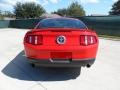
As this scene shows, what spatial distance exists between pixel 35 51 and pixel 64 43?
659 mm

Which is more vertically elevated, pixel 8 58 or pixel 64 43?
pixel 64 43

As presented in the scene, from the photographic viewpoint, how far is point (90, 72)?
5.79 m

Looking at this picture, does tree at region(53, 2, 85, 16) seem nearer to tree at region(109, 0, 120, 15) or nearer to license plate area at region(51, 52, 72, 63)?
tree at region(109, 0, 120, 15)

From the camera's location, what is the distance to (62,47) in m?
4.84

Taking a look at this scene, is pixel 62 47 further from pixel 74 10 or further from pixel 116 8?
pixel 74 10

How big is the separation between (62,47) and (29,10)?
70.4 metres

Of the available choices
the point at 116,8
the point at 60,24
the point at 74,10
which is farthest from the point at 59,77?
the point at 74,10

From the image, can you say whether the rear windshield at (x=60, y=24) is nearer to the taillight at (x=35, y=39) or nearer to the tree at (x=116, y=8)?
the taillight at (x=35, y=39)

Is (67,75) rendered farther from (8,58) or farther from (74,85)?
(8,58)

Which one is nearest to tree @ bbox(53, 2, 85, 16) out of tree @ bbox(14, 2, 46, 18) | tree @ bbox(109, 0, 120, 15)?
tree @ bbox(109, 0, 120, 15)

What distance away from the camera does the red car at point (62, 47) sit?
4.82 metres

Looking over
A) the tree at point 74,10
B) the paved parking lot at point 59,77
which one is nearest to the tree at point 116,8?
the tree at point 74,10

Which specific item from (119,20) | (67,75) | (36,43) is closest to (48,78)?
(67,75)

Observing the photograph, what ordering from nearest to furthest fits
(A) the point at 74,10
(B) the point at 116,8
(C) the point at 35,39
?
1. (C) the point at 35,39
2. (B) the point at 116,8
3. (A) the point at 74,10
